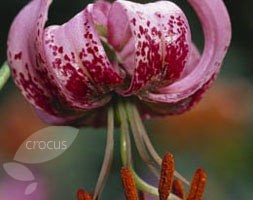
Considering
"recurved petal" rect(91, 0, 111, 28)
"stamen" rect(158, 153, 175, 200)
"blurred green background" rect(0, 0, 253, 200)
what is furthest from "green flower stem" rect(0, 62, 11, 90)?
"blurred green background" rect(0, 0, 253, 200)

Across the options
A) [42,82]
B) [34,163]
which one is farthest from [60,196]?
[42,82]

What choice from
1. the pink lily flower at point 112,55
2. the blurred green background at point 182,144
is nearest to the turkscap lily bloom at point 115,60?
the pink lily flower at point 112,55

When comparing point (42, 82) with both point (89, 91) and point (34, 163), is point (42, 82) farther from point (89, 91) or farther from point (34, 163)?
point (34, 163)

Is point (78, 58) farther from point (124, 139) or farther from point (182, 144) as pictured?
point (182, 144)

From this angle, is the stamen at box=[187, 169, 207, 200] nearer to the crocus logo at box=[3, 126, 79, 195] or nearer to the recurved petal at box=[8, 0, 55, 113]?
the recurved petal at box=[8, 0, 55, 113]

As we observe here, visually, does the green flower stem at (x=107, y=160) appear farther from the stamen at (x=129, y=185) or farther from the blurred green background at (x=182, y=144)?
the blurred green background at (x=182, y=144)

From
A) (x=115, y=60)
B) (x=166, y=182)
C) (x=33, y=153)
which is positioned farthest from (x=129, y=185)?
(x=33, y=153)
